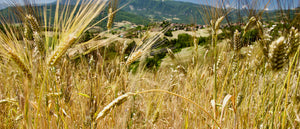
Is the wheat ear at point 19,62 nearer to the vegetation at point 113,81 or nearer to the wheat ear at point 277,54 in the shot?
the vegetation at point 113,81

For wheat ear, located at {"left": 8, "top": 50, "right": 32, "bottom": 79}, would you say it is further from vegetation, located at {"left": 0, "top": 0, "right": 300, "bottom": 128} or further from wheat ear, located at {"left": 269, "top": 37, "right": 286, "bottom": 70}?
wheat ear, located at {"left": 269, "top": 37, "right": 286, "bottom": 70}

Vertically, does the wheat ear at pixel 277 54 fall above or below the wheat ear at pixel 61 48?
below

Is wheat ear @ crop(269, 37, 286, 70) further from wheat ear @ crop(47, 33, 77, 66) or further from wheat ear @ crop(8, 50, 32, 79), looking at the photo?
wheat ear @ crop(8, 50, 32, 79)

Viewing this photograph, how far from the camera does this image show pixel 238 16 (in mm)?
1753

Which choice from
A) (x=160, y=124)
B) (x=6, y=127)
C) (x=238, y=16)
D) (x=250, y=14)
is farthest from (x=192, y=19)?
(x=6, y=127)

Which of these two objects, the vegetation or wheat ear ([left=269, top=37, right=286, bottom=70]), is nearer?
wheat ear ([left=269, top=37, right=286, bottom=70])

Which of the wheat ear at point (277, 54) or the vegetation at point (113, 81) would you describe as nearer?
the wheat ear at point (277, 54)

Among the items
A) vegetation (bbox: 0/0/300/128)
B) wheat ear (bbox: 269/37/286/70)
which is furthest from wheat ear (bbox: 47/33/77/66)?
wheat ear (bbox: 269/37/286/70)

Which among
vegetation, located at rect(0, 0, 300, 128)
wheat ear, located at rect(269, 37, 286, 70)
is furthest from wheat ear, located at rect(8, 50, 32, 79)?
wheat ear, located at rect(269, 37, 286, 70)

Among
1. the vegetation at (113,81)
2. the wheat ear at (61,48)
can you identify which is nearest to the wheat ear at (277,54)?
the vegetation at (113,81)

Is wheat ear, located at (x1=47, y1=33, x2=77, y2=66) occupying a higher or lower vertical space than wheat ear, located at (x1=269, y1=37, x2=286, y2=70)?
higher

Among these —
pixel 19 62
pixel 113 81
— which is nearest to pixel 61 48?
pixel 19 62

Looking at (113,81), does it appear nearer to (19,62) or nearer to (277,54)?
(19,62)

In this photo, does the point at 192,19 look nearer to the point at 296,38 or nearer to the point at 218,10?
the point at 218,10
